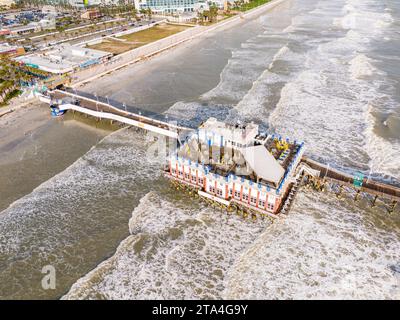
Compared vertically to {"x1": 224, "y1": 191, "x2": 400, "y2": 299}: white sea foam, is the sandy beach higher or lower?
higher

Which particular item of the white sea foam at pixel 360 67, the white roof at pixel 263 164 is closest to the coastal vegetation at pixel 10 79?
the white roof at pixel 263 164

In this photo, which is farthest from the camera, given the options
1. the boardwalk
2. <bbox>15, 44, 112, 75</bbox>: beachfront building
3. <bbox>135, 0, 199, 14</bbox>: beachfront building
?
<bbox>135, 0, 199, 14</bbox>: beachfront building

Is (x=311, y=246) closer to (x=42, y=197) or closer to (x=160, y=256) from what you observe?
(x=160, y=256)

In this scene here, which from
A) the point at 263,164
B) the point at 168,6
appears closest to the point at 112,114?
the point at 263,164

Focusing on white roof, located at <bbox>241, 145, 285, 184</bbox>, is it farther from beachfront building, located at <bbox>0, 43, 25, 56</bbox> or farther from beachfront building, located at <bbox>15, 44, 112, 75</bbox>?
beachfront building, located at <bbox>0, 43, 25, 56</bbox>

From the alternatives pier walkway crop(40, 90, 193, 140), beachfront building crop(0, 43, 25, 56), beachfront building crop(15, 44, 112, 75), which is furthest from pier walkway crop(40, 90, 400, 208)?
beachfront building crop(0, 43, 25, 56)

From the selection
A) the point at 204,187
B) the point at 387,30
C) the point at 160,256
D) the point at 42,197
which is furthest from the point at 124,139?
the point at 387,30

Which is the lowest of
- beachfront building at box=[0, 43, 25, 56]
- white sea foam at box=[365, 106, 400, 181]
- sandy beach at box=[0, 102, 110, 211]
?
white sea foam at box=[365, 106, 400, 181]

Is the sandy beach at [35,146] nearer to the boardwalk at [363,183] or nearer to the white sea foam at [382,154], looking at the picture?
the boardwalk at [363,183]
